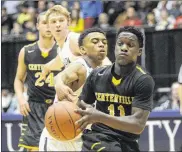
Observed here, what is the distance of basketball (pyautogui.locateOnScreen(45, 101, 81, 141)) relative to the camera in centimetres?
566

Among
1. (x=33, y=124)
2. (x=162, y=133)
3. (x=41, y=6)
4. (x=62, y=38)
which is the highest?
(x=41, y=6)

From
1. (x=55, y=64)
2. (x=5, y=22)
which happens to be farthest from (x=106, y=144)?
(x=5, y=22)

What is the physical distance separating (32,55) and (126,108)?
3.96 m

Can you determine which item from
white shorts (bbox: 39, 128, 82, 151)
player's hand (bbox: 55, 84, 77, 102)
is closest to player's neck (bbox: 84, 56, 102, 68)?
player's hand (bbox: 55, 84, 77, 102)

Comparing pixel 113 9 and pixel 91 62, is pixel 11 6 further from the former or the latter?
pixel 91 62

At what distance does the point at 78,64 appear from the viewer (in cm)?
632

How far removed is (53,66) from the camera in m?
8.62

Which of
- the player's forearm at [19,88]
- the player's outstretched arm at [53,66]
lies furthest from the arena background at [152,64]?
the player's outstretched arm at [53,66]


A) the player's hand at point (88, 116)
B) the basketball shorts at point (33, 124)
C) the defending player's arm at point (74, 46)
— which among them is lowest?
the basketball shorts at point (33, 124)

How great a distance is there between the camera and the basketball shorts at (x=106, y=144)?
5.60 m

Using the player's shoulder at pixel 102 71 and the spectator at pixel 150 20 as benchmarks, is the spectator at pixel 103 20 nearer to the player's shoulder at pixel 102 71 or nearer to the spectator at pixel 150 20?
the spectator at pixel 150 20

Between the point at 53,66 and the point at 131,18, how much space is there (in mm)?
4841

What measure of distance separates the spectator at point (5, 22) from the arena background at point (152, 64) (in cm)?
100

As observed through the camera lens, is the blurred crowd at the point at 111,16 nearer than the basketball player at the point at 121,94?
No
